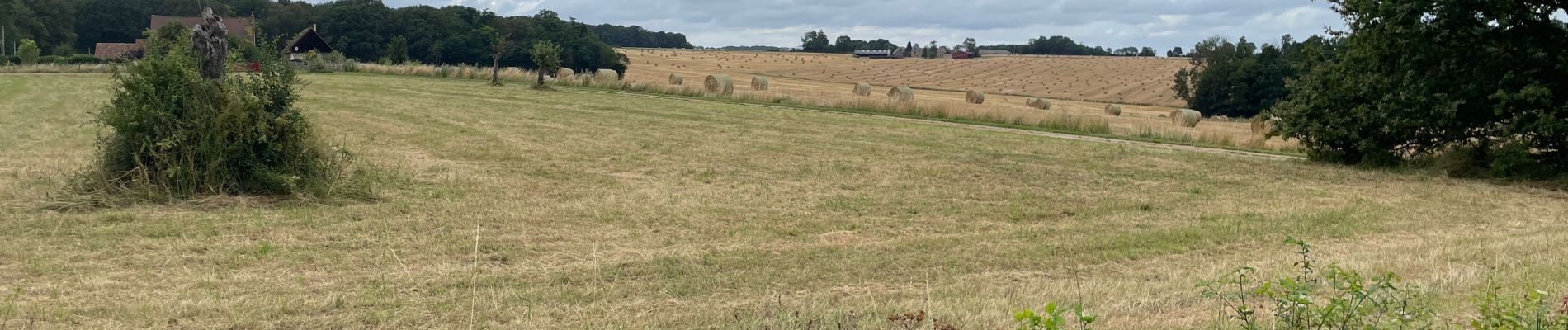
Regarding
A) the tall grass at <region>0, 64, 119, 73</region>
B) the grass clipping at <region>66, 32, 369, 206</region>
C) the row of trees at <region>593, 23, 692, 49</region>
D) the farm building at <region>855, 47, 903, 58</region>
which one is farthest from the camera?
the row of trees at <region>593, 23, 692, 49</region>

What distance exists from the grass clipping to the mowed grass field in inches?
16.0

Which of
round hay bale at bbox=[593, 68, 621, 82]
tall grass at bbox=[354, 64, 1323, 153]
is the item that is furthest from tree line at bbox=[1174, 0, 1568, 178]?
round hay bale at bbox=[593, 68, 621, 82]

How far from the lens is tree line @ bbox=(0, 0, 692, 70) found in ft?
241

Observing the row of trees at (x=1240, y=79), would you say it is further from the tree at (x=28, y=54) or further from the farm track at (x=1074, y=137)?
the tree at (x=28, y=54)

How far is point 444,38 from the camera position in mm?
75188

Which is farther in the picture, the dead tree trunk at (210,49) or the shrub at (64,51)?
the shrub at (64,51)

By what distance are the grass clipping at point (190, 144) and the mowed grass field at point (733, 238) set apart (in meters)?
0.41

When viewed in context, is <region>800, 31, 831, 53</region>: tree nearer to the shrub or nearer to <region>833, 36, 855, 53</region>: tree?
<region>833, 36, 855, 53</region>: tree

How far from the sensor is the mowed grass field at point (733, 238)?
6.35 metres

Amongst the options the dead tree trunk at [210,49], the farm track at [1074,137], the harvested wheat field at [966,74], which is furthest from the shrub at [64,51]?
the dead tree trunk at [210,49]

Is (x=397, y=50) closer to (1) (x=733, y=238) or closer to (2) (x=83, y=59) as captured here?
(2) (x=83, y=59)

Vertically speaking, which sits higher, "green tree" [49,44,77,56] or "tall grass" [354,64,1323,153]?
"tall grass" [354,64,1323,153]

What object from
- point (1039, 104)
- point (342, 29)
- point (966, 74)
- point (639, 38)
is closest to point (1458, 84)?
point (1039, 104)

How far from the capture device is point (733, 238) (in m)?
9.33
